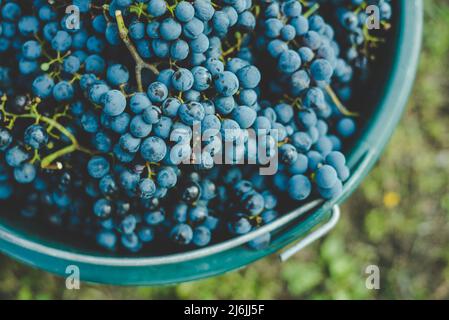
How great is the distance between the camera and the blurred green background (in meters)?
1.68

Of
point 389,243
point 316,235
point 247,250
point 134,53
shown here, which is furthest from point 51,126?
point 389,243

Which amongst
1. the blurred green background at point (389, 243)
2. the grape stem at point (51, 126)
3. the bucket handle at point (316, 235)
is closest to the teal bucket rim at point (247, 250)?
the bucket handle at point (316, 235)

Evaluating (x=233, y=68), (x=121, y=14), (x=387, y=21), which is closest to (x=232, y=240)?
(x=233, y=68)

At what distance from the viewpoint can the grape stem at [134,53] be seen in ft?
2.74

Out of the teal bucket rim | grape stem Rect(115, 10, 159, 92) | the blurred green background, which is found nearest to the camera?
grape stem Rect(115, 10, 159, 92)

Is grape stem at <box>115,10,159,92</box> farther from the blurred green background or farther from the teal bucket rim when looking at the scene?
the blurred green background

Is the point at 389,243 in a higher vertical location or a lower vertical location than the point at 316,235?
lower

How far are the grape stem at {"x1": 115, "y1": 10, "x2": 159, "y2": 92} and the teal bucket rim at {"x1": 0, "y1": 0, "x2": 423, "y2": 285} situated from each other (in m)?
0.37

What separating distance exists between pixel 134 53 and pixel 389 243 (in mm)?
1272

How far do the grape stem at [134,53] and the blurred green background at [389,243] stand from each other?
37.9 inches

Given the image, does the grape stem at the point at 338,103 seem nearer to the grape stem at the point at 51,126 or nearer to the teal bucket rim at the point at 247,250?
the teal bucket rim at the point at 247,250

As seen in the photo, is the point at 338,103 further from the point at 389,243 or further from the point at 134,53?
the point at 389,243

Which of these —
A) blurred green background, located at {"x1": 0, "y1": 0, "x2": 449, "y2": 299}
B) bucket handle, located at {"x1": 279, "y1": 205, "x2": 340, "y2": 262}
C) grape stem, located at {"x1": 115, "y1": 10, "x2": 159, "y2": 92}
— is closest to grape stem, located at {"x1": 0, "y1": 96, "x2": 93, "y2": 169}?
grape stem, located at {"x1": 115, "y1": 10, "x2": 159, "y2": 92}

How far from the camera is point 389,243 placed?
5.80ft
